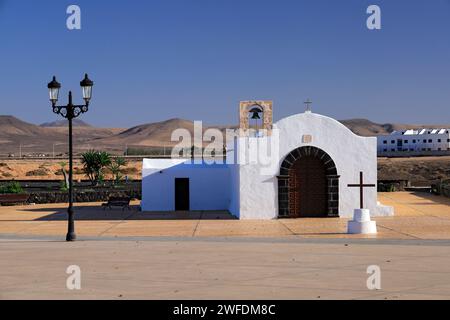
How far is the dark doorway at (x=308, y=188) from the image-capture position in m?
26.2

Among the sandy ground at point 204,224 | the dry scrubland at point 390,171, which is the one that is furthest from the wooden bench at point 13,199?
the dry scrubland at point 390,171

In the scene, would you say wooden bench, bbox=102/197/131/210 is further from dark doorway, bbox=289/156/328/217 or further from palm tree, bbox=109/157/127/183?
palm tree, bbox=109/157/127/183

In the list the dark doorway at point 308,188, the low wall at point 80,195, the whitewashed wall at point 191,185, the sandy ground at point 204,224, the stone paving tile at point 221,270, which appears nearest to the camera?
the stone paving tile at point 221,270

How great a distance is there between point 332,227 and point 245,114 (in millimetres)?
6876

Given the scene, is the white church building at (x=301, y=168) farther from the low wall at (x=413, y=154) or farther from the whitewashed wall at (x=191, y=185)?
the low wall at (x=413, y=154)

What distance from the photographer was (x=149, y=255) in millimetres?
15594

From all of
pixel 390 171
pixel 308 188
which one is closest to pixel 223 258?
pixel 308 188

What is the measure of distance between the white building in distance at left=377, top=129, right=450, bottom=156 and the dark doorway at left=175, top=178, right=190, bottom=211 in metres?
74.4

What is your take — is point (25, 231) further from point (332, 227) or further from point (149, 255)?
point (332, 227)

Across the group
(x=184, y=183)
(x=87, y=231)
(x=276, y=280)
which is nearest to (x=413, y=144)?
(x=184, y=183)

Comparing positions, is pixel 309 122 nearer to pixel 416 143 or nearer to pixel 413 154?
pixel 413 154

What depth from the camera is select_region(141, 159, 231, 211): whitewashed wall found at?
3048 centimetres

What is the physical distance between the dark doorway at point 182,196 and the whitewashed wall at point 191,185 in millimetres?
181

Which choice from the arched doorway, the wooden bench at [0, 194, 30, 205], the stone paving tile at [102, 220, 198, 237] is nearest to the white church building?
the arched doorway
